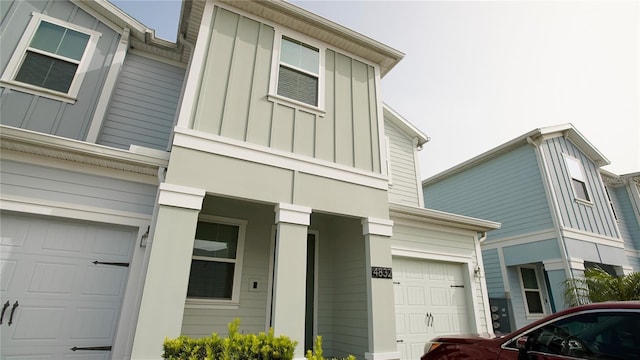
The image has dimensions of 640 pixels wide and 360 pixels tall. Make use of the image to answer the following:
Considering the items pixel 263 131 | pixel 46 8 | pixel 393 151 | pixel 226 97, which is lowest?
pixel 263 131

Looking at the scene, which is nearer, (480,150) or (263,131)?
(263,131)

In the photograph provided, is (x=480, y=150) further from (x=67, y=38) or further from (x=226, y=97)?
(x=67, y=38)

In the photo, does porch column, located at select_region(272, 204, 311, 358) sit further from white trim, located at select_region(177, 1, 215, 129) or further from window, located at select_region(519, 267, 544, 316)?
window, located at select_region(519, 267, 544, 316)

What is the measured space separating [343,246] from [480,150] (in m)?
8.42

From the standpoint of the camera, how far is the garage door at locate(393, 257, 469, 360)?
6.13 meters

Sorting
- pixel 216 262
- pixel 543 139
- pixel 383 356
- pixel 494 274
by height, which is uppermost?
pixel 543 139

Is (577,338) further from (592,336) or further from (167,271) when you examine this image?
(167,271)

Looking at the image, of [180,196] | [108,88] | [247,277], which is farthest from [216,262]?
[108,88]

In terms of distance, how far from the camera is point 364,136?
238 inches

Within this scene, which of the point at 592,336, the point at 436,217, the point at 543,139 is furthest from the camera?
the point at 543,139

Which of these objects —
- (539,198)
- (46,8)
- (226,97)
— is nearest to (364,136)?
(226,97)

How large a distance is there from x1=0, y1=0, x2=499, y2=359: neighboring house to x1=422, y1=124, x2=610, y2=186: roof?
5114 mm

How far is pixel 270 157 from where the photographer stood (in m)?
4.92

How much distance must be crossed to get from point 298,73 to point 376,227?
3.20 metres
